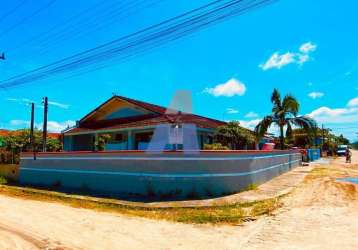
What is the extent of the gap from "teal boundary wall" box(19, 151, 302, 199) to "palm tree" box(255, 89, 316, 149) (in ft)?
26.2

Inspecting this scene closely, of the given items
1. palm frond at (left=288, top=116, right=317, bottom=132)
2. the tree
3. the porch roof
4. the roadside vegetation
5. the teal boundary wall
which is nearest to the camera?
the teal boundary wall

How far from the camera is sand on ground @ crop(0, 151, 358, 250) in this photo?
281 inches

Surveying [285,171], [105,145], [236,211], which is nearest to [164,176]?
[236,211]

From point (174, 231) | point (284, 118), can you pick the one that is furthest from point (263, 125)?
point (174, 231)

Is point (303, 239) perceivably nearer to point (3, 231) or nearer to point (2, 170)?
point (3, 231)

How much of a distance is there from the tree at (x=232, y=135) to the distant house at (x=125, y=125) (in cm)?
119

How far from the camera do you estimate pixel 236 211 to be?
10.9 m

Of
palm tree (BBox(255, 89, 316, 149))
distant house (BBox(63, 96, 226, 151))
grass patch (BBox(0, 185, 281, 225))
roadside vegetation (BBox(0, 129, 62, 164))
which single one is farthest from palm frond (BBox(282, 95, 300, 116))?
roadside vegetation (BBox(0, 129, 62, 164))

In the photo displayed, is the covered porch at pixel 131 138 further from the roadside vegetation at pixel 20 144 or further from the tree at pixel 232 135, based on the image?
the roadside vegetation at pixel 20 144

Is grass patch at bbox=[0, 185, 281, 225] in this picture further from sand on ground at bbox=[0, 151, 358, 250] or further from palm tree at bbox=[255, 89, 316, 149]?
palm tree at bbox=[255, 89, 316, 149]

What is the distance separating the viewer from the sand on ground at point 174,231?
23.5 ft

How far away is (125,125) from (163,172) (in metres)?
8.95

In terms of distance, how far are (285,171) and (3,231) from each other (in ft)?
66.9

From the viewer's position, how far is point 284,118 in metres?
27.5
